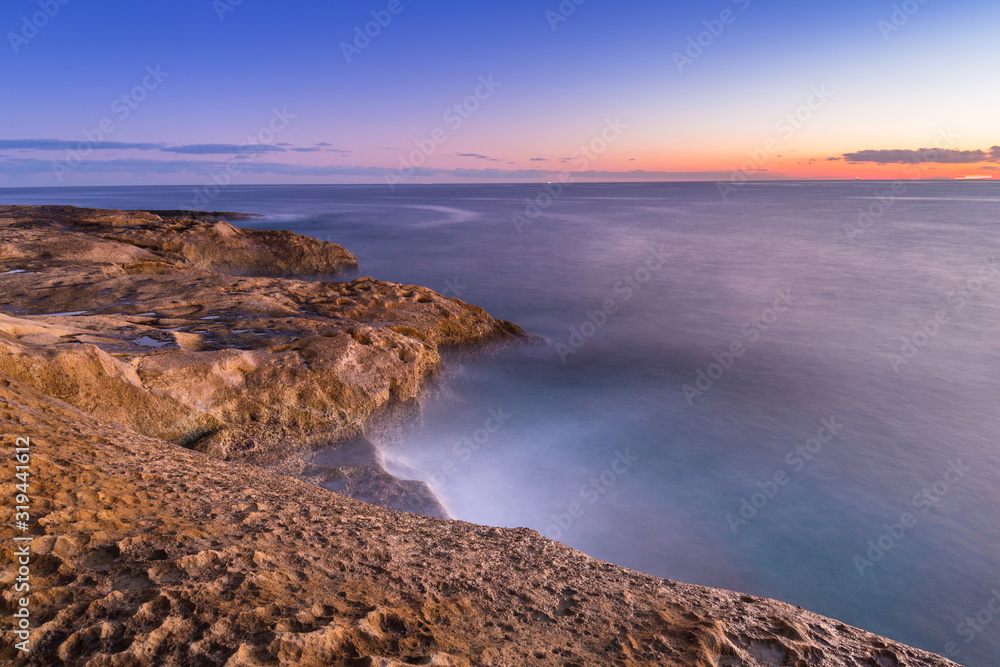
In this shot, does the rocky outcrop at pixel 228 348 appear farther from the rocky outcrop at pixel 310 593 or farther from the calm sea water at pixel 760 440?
the rocky outcrop at pixel 310 593

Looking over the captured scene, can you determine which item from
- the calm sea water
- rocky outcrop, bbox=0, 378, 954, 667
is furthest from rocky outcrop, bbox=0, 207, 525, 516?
rocky outcrop, bbox=0, 378, 954, 667

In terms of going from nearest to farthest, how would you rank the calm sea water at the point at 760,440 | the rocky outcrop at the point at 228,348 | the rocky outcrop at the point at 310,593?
the rocky outcrop at the point at 310,593 → the rocky outcrop at the point at 228,348 → the calm sea water at the point at 760,440

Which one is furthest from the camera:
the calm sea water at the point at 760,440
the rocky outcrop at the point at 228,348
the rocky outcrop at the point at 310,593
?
the calm sea water at the point at 760,440

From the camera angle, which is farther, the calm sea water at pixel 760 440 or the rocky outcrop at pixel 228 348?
the calm sea water at pixel 760 440

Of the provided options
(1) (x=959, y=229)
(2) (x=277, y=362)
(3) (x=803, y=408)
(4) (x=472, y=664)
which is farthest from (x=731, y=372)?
(1) (x=959, y=229)

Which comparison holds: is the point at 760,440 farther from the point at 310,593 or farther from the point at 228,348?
the point at 228,348

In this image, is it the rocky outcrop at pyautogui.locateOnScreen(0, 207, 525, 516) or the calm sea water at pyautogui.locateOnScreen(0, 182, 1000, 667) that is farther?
the calm sea water at pyautogui.locateOnScreen(0, 182, 1000, 667)

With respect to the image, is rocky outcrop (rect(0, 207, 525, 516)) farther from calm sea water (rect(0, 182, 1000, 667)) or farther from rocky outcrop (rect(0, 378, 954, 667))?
rocky outcrop (rect(0, 378, 954, 667))

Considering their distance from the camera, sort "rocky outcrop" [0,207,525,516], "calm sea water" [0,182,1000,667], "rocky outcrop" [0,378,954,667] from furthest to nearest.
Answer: "calm sea water" [0,182,1000,667] → "rocky outcrop" [0,207,525,516] → "rocky outcrop" [0,378,954,667]

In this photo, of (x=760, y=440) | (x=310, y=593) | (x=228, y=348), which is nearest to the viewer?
(x=310, y=593)

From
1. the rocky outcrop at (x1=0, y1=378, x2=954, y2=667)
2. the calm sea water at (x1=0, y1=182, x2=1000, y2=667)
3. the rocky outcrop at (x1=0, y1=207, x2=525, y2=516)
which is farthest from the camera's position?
the calm sea water at (x1=0, y1=182, x2=1000, y2=667)

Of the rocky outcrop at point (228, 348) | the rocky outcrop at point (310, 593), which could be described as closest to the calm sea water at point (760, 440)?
the rocky outcrop at point (228, 348)

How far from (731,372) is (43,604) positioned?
39.2 feet

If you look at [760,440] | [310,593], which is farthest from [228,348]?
[760,440]
